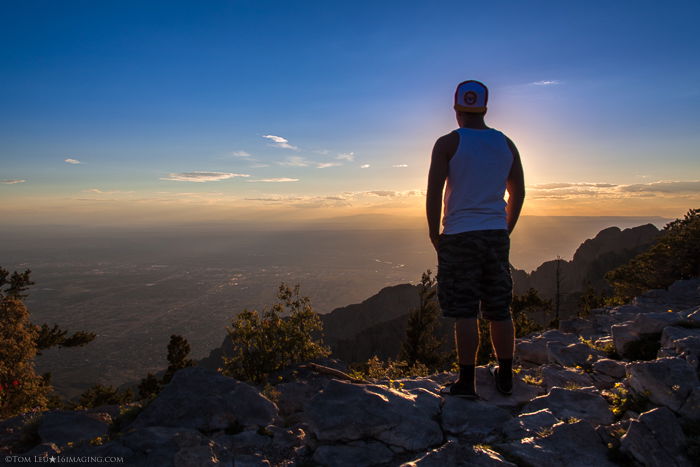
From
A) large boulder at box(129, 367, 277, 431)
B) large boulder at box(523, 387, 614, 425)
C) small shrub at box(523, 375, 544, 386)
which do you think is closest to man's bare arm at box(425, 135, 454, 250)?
large boulder at box(523, 387, 614, 425)

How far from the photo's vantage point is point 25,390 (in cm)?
2248

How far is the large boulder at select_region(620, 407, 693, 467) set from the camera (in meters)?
2.73

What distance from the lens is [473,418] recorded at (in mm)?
3871

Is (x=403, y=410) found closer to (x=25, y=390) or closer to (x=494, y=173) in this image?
(x=494, y=173)

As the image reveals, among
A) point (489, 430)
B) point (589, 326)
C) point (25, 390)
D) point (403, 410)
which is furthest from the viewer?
point (25, 390)

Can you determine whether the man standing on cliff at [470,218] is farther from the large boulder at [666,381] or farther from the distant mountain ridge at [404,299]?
the distant mountain ridge at [404,299]

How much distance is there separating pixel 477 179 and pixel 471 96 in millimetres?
1005

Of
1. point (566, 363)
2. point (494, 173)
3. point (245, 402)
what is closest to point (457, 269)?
point (494, 173)

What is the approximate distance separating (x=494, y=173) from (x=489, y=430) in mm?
2726

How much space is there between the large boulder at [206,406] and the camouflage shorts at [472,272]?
2606mm

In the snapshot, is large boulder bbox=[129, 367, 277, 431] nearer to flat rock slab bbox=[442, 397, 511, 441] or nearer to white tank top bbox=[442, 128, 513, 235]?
flat rock slab bbox=[442, 397, 511, 441]

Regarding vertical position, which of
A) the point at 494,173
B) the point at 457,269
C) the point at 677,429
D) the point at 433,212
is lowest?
the point at 677,429

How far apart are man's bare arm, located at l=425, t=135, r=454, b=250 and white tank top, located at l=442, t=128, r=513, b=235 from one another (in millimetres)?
99

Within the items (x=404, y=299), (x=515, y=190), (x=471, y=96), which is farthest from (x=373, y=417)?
(x=404, y=299)
